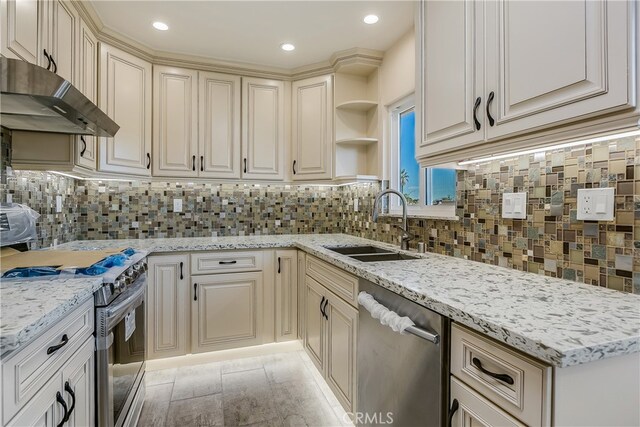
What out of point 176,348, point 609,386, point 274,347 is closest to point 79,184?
point 176,348

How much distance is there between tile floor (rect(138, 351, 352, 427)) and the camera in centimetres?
179

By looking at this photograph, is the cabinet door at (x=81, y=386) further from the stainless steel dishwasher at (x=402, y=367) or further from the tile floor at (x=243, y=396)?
the stainless steel dishwasher at (x=402, y=367)

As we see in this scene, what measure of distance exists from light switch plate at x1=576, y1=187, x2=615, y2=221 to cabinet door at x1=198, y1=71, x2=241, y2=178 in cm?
231

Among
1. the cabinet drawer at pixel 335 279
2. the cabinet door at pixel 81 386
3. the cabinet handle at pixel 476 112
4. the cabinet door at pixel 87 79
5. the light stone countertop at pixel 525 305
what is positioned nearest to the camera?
the light stone countertop at pixel 525 305

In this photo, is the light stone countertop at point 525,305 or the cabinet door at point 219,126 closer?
the light stone countertop at point 525,305

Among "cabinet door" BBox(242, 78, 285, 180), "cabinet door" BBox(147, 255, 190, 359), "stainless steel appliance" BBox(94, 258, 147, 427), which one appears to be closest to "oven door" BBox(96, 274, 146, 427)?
"stainless steel appliance" BBox(94, 258, 147, 427)

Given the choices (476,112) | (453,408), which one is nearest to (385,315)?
(453,408)

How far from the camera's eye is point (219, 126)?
272cm

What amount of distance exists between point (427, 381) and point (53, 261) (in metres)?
1.70

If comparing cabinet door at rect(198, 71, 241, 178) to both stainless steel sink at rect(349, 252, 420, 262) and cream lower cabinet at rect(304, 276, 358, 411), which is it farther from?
stainless steel sink at rect(349, 252, 420, 262)

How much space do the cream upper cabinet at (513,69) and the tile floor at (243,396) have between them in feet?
5.12

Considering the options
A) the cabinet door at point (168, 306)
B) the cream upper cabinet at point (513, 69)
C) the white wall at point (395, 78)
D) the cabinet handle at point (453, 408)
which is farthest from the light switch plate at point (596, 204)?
Result: the cabinet door at point (168, 306)

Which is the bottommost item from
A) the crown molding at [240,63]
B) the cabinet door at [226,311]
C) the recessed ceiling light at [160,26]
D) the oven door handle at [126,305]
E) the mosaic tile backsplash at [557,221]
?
the cabinet door at [226,311]

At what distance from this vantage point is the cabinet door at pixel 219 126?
2670 mm
